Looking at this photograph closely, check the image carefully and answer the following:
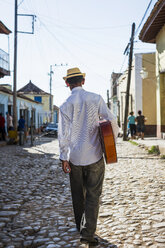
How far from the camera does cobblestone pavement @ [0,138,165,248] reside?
3.49 m

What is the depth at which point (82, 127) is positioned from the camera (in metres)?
3.38

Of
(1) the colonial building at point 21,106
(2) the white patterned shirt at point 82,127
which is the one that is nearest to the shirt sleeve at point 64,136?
(2) the white patterned shirt at point 82,127

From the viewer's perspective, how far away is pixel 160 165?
8992 mm

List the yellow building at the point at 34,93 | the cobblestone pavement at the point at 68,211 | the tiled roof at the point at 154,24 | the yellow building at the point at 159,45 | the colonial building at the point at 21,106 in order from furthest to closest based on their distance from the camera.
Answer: the yellow building at the point at 34,93 → the colonial building at the point at 21,106 → the yellow building at the point at 159,45 → the tiled roof at the point at 154,24 → the cobblestone pavement at the point at 68,211

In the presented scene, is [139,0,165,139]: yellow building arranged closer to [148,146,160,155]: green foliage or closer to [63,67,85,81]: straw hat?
[148,146,160,155]: green foliage

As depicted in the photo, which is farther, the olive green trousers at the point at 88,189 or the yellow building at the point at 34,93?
the yellow building at the point at 34,93

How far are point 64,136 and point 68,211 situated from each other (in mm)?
1662

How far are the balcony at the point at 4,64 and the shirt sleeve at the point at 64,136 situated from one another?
50.4 feet

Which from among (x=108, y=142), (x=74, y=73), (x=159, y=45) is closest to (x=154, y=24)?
(x=159, y=45)

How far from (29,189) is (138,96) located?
A: 825 inches

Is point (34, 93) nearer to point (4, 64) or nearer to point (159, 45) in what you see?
point (4, 64)

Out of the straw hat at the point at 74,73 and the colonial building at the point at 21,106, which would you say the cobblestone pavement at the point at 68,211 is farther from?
the colonial building at the point at 21,106

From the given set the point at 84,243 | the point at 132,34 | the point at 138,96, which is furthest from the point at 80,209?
the point at 138,96

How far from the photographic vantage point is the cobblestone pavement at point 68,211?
349 centimetres
